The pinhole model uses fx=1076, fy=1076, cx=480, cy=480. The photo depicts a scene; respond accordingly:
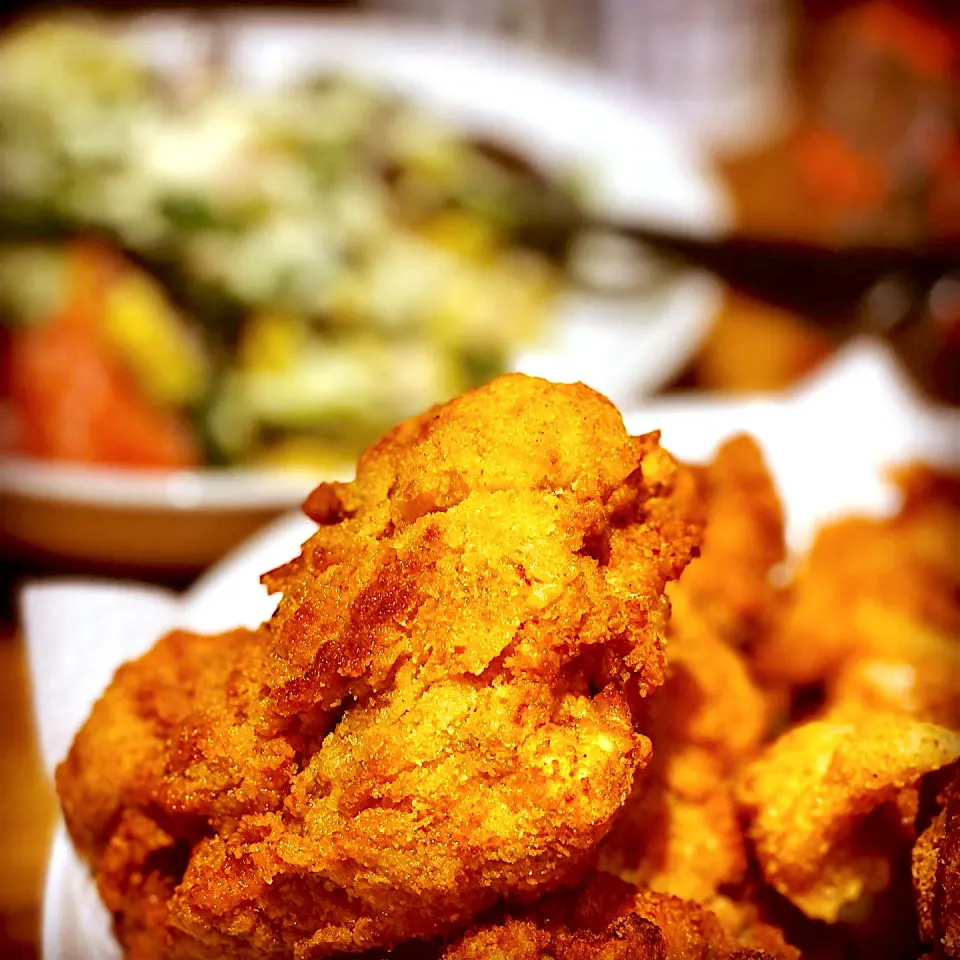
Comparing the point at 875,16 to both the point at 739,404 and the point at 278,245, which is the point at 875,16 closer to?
the point at 278,245

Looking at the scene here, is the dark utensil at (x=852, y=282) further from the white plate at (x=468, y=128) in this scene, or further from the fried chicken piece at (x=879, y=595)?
the fried chicken piece at (x=879, y=595)

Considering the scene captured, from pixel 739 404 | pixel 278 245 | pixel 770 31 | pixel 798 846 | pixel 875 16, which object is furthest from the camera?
pixel 770 31

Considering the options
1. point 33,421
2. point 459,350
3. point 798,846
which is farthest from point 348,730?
point 459,350

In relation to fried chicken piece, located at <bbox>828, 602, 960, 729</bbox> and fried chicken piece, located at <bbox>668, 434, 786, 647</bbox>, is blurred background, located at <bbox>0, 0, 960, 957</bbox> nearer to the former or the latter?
fried chicken piece, located at <bbox>668, 434, 786, 647</bbox>

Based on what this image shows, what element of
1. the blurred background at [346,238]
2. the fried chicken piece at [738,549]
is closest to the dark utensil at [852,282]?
the blurred background at [346,238]

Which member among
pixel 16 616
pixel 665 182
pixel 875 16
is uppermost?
pixel 875 16

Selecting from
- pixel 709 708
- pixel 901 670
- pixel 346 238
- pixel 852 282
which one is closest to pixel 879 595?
pixel 901 670

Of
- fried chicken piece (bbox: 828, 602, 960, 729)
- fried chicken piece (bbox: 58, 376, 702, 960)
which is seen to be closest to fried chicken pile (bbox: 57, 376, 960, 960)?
fried chicken piece (bbox: 58, 376, 702, 960)
